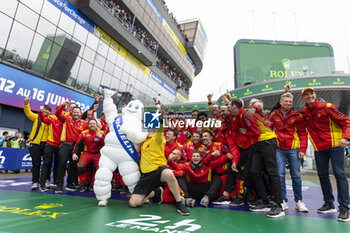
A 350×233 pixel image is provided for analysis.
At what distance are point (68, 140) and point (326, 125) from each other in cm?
503

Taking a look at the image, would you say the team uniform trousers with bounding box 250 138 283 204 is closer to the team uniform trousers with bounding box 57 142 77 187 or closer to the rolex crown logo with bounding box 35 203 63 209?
the rolex crown logo with bounding box 35 203 63 209

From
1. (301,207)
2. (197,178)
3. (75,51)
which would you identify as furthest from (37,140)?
(75,51)

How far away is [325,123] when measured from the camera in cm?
319

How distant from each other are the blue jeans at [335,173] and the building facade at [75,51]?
5881 mm

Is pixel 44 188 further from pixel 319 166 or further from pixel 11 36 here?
pixel 11 36

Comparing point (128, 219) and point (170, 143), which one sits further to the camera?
point (170, 143)

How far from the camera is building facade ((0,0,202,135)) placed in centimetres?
1242

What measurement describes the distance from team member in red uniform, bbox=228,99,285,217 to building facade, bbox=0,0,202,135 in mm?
5123

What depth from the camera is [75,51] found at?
16766 mm

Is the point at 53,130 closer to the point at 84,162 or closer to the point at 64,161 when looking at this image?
the point at 64,161

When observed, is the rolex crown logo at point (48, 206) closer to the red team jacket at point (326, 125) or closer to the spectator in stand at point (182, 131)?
the spectator in stand at point (182, 131)

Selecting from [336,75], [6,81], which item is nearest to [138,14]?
[6,81]

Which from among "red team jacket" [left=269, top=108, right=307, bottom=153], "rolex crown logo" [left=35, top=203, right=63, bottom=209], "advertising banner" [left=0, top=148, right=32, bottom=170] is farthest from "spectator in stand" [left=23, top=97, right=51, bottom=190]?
"red team jacket" [left=269, top=108, right=307, bottom=153]

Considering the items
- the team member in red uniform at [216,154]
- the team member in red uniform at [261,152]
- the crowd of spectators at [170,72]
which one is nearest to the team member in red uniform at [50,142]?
the team member in red uniform at [216,154]
